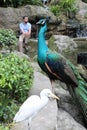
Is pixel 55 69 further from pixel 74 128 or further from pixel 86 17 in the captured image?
pixel 86 17

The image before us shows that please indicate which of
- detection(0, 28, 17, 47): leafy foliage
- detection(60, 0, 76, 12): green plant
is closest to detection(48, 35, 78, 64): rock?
detection(0, 28, 17, 47): leafy foliage

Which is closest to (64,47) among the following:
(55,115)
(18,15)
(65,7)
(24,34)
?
(24,34)

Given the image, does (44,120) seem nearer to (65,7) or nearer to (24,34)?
(24,34)

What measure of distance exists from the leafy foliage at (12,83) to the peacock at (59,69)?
15.0 inches

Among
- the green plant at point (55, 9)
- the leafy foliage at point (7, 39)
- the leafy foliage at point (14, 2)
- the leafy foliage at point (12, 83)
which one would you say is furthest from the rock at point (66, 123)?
the green plant at point (55, 9)

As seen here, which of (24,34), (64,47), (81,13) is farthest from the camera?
(81,13)

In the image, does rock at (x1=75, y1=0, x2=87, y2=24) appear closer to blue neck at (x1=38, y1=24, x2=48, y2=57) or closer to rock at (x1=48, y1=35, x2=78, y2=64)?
rock at (x1=48, y1=35, x2=78, y2=64)

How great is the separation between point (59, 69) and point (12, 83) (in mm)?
1537

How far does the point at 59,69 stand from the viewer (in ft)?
23.1

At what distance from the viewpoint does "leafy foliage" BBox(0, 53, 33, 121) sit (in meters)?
5.52

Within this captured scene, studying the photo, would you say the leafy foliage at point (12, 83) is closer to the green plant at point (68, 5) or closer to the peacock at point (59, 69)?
the peacock at point (59, 69)

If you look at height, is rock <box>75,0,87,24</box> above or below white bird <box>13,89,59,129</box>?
below

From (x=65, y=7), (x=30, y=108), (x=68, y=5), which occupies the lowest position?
(x=65, y=7)

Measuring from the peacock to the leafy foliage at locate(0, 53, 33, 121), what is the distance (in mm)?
382
